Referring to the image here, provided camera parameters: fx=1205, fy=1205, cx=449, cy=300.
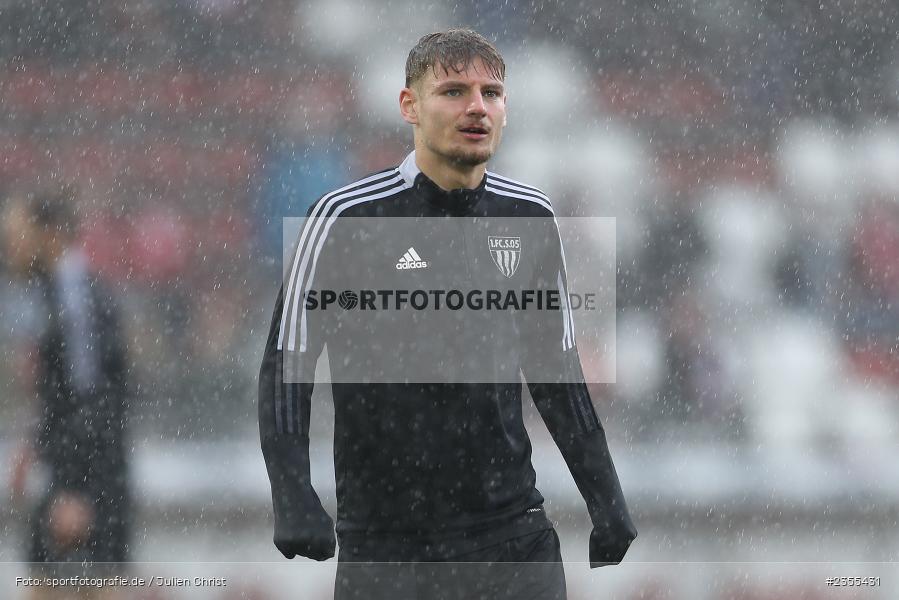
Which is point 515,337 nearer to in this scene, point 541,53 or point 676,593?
point 676,593

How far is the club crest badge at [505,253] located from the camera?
9.12 feet

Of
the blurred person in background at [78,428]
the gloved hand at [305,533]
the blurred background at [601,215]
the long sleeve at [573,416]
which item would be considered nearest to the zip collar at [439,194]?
the long sleeve at [573,416]

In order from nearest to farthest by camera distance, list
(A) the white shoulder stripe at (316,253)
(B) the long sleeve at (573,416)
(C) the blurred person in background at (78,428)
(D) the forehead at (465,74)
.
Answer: (A) the white shoulder stripe at (316,253)
(D) the forehead at (465,74)
(B) the long sleeve at (573,416)
(C) the blurred person in background at (78,428)

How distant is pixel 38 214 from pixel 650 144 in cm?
334

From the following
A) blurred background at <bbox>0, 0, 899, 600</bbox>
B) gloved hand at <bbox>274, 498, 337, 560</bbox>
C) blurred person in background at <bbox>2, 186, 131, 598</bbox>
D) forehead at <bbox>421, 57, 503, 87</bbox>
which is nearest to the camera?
gloved hand at <bbox>274, 498, 337, 560</bbox>

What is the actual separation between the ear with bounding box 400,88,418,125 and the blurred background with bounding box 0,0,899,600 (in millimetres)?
3155

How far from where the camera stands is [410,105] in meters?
2.79

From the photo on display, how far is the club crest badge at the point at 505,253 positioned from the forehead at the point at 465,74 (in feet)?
1.18

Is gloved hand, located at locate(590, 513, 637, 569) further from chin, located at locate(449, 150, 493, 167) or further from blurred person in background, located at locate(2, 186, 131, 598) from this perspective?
blurred person in background, located at locate(2, 186, 131, 598)

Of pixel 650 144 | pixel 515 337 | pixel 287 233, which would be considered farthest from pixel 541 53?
pixel 515 337

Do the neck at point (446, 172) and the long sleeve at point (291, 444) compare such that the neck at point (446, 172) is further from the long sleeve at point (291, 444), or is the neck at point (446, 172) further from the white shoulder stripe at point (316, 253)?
the long sleeve at point (291, 444)

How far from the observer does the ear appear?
9.10 feet

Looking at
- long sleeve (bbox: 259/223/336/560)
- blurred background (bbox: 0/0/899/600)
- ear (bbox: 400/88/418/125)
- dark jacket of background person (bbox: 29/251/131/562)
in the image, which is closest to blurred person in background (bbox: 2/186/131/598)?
dark jacket of background person (bbox: 29/251/131/562)

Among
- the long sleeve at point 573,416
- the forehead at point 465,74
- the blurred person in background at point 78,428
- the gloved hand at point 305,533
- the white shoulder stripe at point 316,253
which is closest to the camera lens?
the gloved hand at point 305,533
